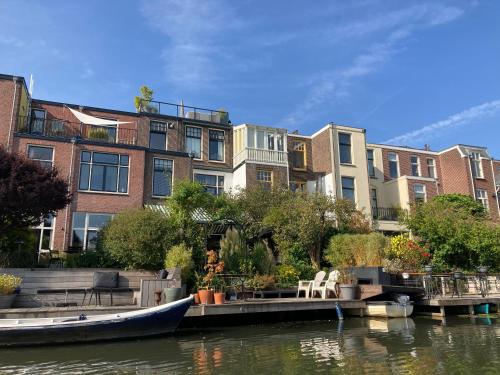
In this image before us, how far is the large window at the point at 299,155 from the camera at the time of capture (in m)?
31.5

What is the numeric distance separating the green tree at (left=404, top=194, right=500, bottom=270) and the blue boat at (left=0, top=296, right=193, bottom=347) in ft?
49.7

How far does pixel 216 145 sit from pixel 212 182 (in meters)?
2.67

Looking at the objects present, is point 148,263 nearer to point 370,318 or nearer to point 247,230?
point 247,230

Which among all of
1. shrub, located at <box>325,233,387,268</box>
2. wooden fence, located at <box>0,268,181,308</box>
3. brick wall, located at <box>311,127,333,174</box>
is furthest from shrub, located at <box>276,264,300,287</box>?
brick wall, located at <box>311,127,333,174</box>

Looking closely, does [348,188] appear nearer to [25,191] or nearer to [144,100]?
[144,100]

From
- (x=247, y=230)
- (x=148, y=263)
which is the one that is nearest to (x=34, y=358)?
(x=148, y=263)

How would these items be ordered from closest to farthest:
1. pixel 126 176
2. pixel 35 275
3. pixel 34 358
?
pixel 34 358 → pixel 35 275 → pixel 126 176

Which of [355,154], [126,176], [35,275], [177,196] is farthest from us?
[355,154]

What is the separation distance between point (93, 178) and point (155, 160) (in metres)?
3.57

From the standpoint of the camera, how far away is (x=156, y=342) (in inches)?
427

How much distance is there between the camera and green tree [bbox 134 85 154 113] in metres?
28.0

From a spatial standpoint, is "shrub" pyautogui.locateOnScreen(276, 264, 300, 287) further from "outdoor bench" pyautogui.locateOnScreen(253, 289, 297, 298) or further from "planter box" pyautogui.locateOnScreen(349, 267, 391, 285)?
"planter box" pyautogui.locateOnScreen(349, 267, 391, 285)

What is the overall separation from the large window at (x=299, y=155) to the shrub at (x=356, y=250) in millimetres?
10918

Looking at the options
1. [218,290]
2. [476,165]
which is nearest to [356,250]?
[218,290]
